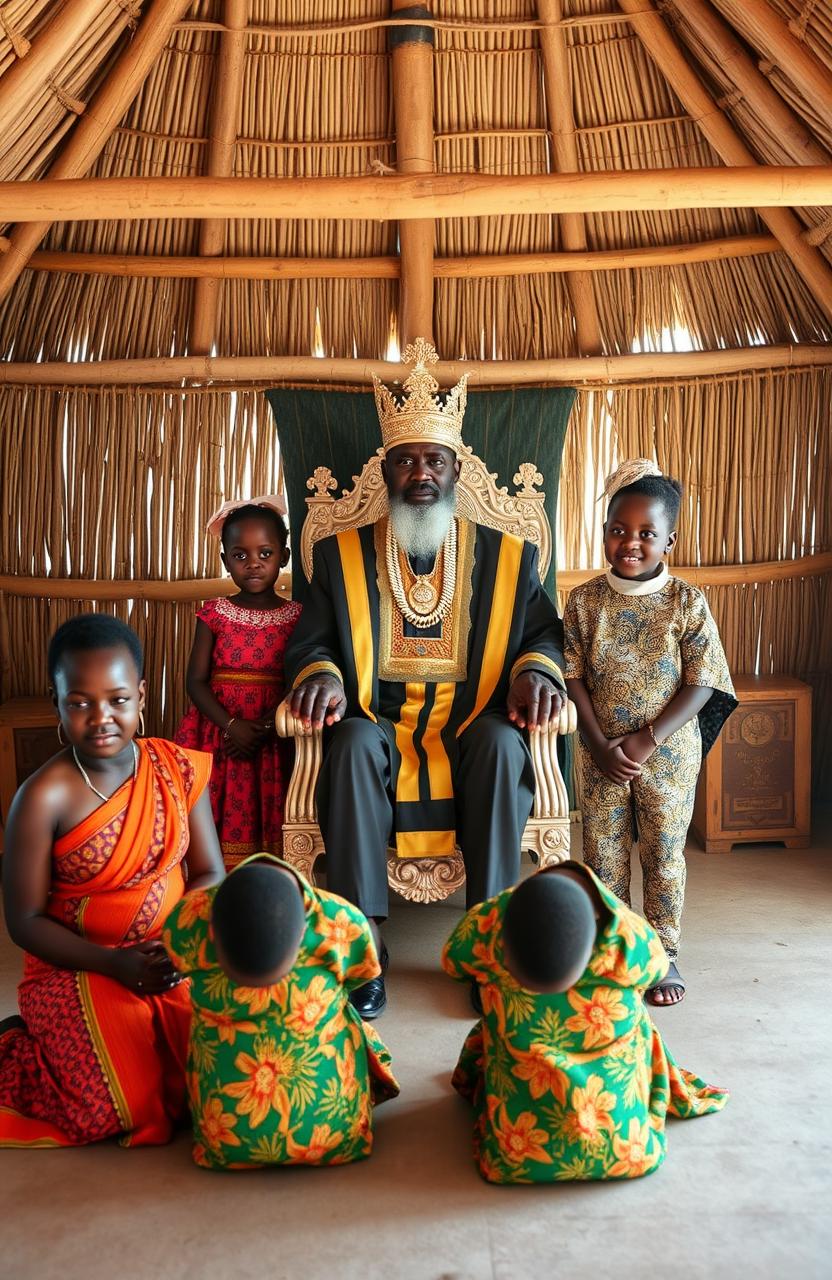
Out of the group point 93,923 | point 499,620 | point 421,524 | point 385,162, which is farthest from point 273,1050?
point 385,162

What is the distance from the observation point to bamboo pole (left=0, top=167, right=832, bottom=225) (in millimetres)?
4000

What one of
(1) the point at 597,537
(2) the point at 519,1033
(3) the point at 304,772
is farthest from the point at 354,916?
(1) the point at 597,537

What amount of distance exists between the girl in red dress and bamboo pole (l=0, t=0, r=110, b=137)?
1.57 meters

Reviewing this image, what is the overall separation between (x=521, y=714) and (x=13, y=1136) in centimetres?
187

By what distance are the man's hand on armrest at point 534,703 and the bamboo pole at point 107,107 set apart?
284 cm

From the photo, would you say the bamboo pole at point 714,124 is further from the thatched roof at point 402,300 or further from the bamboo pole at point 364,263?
the bamboo pole at point 364,263

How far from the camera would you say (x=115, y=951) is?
2.93 metres

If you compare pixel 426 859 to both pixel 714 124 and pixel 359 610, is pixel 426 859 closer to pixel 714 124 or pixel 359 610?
pixel 359 610

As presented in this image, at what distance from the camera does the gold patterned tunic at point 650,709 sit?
3.84 meters

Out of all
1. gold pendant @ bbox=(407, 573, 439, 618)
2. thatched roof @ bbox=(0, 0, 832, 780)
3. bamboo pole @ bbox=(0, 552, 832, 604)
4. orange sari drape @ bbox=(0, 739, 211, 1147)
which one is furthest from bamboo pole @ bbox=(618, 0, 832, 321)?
orange sari drape @ bbox=(0, 739, 211, 1147)

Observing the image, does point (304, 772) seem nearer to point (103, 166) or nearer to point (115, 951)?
point (115, 951)

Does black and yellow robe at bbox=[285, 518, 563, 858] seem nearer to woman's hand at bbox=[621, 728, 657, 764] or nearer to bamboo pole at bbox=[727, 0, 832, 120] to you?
woman's hand at bbox=[621, 728, 657, 764]

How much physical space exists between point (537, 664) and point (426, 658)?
493 mm

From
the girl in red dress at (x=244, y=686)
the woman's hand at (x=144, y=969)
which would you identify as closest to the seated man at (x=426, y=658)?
the girl in red dress at (x=244, y=686)
